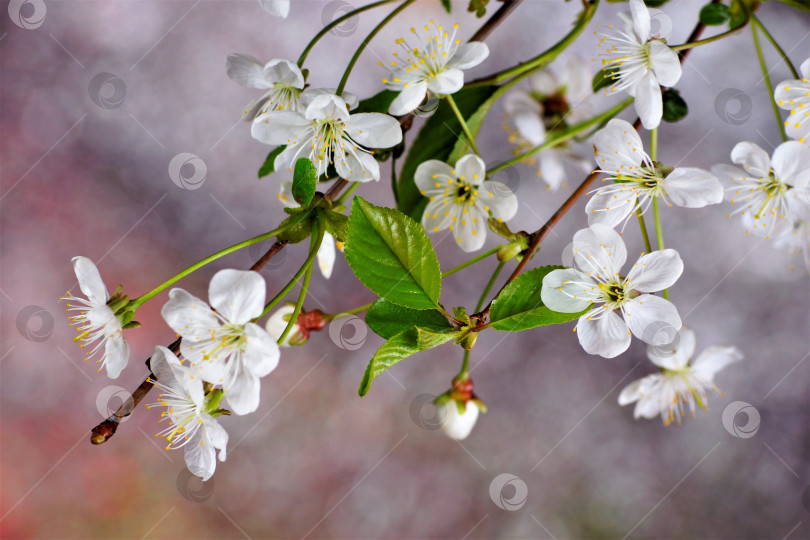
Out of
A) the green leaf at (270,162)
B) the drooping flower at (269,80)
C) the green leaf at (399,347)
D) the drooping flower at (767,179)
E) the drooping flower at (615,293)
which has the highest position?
the drooping flower at (269,80)

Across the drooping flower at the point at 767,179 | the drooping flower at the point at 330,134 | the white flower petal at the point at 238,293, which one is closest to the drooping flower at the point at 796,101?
the drooping flower at the point at 767,179

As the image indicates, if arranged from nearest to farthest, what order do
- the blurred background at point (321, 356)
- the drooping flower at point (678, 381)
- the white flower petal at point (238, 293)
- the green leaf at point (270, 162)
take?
1. the white flower petal at point (238, 293)
2. the green leaf at point (270, 162)
3. the drooping flower at point (678, 381)
4. the blurred background at point (321, 356)

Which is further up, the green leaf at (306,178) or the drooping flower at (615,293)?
the green leaf at (306,178)

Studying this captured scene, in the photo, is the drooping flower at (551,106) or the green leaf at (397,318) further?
the drooping flower at (551,106)

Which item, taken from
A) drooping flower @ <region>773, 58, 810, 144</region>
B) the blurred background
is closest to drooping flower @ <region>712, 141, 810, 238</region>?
drooping flower @ <region>773, 58, 810, 144</region>

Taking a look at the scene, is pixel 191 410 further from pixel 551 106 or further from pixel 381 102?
pixel 551 106

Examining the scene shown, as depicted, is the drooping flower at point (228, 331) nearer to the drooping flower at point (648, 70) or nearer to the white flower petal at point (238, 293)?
the white flower petal at point (238, 293)

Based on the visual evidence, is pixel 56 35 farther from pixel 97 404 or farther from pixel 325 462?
pixel 325 462

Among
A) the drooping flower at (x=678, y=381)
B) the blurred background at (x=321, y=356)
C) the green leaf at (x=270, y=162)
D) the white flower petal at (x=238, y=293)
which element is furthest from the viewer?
the blurred background at (x=321, y=356)
